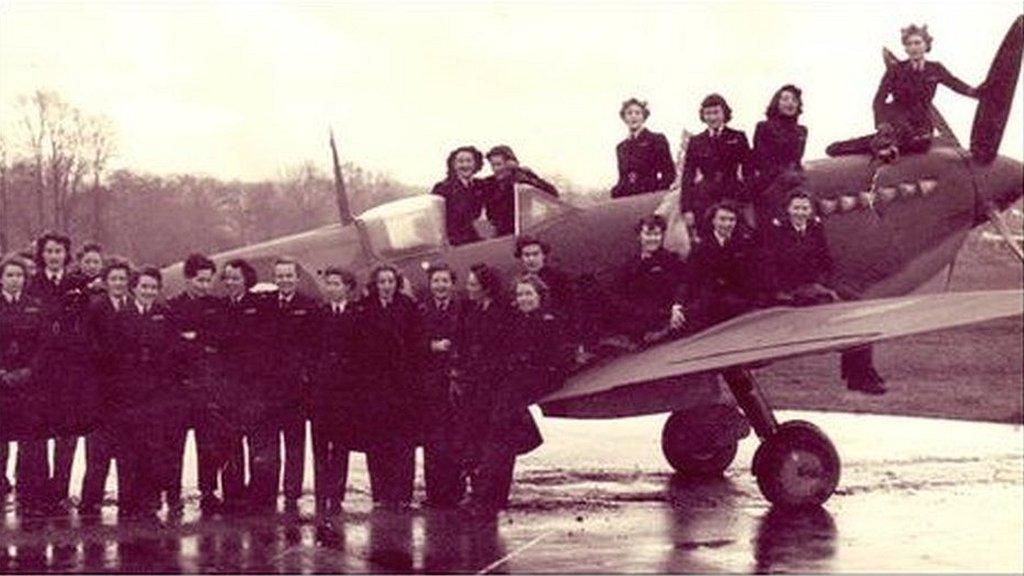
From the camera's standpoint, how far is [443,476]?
10422 mm

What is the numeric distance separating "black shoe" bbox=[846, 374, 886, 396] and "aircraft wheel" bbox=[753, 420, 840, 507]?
140 cm

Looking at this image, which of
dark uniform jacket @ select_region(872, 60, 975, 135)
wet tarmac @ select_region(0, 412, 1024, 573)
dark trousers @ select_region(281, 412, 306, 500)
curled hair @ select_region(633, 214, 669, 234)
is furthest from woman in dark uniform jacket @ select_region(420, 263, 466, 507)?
dark uniform jacket @ select_region(872, 60, 975, 135)

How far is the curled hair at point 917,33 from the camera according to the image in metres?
11.8

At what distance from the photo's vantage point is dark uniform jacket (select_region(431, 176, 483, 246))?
11.8m

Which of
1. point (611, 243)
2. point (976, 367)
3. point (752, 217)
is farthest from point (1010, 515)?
point (976, 367)

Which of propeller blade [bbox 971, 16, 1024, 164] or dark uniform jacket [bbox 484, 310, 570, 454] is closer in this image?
dark uniform jacket [bbox 484, 310, 570, 454]

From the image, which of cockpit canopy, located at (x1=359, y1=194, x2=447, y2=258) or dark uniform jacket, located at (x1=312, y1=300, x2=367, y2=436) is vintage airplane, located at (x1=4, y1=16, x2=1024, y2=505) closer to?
cockpit canopy, located at (x1=359, y1=194, x2=447, y2=258)

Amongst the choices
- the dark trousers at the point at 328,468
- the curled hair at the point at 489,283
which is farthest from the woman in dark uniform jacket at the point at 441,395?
the dark trousers at the point at 328,468

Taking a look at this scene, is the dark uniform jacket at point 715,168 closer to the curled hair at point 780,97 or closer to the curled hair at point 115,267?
the curled hair at point 780,97

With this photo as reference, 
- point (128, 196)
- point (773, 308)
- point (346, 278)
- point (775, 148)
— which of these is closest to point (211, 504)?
point (346, 278)

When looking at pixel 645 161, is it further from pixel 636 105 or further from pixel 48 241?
pixel 48 241

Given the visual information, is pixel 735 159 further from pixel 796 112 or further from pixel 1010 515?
pixel 1010 515

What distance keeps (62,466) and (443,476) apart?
9.42 feet

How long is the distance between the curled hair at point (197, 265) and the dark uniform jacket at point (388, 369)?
1190 millimetres
